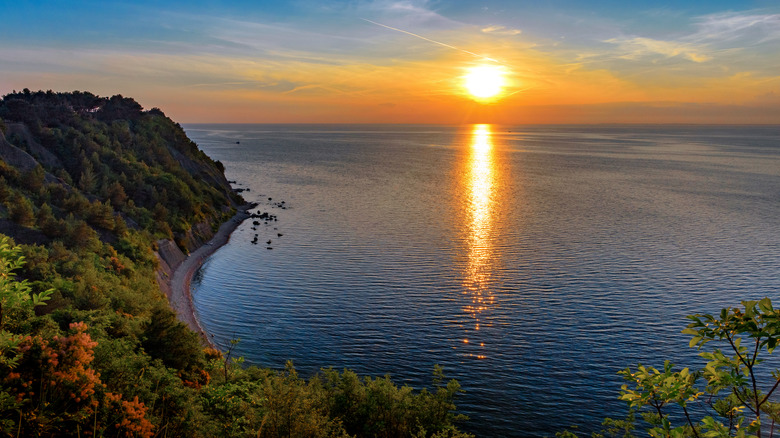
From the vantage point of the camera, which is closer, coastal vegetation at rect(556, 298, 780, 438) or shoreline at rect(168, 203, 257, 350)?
coastal vegetation at rect(556, 298, 780, 438)

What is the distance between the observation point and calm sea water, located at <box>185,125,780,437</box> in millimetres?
37844

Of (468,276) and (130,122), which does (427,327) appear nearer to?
(468,276)

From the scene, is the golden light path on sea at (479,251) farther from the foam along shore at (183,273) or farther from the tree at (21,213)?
the tree at (21,213)

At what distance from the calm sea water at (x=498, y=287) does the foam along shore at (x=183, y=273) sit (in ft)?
4.62

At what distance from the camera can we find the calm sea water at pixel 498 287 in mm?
37844

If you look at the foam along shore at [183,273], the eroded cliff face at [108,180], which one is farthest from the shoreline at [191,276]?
the eroded cliff face at [108,180]

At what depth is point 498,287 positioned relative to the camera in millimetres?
55312

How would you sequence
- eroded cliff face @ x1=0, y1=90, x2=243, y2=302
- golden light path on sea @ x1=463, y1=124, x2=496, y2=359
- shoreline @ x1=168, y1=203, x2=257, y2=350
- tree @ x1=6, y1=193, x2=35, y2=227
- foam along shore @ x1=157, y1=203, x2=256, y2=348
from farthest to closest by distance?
eroded cliff face @ x1=0, y1=90, x2=243, y2=302
golden light path on sea @ x1=463, y1=124, x2=496, y2=359
foam along shore @ x1=157, y1=203, x2=256, y2=348
tree @ x1=6, y1=193, x2=35, y2=227
shoreline @ x1=168, y1=203, x2=257, y2=350

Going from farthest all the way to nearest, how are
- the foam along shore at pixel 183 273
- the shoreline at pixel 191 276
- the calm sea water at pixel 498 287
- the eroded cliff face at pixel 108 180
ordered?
the eroded cliff face at pixel 108 180
the foam along shore at pixel 183 273
the shoreline at pixel 191 276
the calm sea water at pixel 498 287

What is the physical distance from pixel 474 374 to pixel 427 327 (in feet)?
28.3

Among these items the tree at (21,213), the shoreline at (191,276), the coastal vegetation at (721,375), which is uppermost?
the coastal vegetation at (721,375)

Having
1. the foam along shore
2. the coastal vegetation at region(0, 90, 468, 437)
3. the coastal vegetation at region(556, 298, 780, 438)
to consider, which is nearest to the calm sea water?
the foam along shore

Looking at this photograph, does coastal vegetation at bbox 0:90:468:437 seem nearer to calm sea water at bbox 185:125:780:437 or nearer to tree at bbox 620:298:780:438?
calm sea water at bbox 185:125:780:437

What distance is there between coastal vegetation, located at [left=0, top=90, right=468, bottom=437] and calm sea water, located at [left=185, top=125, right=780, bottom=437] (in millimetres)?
4775
